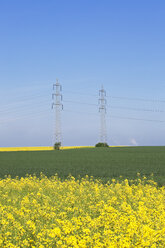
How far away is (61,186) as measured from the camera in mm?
13867

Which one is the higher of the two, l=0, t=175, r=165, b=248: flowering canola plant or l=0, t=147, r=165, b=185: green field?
l=0, t=147, r=165, b=185: green field

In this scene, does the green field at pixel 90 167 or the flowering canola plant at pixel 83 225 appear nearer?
the flowering canola plant at pixel 83 225

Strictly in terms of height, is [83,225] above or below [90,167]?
below

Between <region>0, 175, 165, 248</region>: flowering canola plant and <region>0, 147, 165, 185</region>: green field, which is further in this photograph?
<region>0, 147, 165, 185</region>: green field

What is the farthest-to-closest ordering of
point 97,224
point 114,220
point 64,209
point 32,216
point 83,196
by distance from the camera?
point 83,196 → point 64,209 → point 32,216 → point 114,220 → point 97,224

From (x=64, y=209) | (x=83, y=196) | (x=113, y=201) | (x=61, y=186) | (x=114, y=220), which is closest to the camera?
(x=114, y=220)

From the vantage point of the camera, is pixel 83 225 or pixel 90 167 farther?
pixel 90 167

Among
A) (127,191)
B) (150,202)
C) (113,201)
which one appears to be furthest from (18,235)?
(127,191)

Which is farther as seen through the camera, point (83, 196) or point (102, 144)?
point (102, 144)

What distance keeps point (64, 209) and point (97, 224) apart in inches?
107

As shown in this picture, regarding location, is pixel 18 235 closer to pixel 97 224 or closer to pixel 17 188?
pixel 97 224

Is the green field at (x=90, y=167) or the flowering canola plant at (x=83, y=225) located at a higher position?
the green field at (x=90, y=167)

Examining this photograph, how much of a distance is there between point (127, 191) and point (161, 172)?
10892mm

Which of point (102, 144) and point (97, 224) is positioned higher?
point (102, 144)
